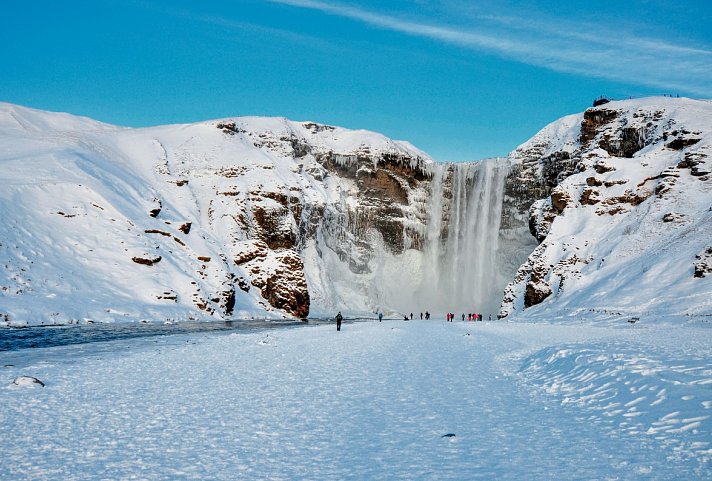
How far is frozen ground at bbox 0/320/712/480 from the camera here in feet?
19.5

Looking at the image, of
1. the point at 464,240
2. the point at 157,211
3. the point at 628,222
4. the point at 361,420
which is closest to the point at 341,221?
the point at 464,240

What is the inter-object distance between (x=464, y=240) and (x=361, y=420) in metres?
93.7

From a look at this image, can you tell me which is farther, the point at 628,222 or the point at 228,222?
the point at 228,222

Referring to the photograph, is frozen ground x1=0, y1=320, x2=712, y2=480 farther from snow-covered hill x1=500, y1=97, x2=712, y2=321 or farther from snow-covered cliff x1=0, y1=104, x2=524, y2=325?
snow-covered hill x1=500, y1=97, x2=712, y2=321

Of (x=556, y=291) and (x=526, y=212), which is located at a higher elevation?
(x=526, y=212)

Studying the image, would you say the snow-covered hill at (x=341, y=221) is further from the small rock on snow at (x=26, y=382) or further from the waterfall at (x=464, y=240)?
the small rock on snow at (x=26, y=382)

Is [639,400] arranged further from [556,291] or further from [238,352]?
[556,291]

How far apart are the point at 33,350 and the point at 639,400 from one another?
18236 millimetres

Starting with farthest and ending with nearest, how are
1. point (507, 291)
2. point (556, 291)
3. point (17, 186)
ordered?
point (507, 291)
point (556, 291)
point (17, 186)

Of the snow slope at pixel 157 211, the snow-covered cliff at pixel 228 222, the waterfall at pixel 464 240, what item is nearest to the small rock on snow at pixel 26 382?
the snow-covered cliff at pixel 228 222

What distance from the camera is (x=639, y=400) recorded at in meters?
8.98

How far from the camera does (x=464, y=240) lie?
9981 centimetres

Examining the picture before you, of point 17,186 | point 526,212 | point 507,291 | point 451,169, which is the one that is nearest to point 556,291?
point 507,291

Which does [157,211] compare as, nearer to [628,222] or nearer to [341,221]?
[341,221]
